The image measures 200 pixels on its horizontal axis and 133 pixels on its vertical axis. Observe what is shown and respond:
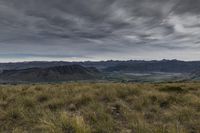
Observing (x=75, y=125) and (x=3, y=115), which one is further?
(x=3, y=115)

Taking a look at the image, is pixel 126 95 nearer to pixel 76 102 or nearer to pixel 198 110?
pixel 76 102

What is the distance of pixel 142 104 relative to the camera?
905cm

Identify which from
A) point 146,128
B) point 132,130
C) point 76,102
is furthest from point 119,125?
point 76,102

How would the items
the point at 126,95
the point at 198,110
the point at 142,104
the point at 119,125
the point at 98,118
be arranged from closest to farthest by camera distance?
the point at 119,125, the point at 98,118, the point at 198,110, the point at 142,104, the point at 126,95

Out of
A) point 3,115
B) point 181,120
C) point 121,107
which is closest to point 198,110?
point 181,120

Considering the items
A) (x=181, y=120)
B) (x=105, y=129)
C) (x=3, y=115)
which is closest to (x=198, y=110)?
(x=181, y=120)

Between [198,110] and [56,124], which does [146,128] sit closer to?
[56,124]

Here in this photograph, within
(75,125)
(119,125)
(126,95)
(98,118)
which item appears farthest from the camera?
(126,95)

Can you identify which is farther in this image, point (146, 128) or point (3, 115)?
point (3, 115)

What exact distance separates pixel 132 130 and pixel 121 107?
8.13ft

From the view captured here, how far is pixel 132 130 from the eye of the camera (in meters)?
5.87

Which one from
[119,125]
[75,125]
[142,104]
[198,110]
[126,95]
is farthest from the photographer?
[126,95]

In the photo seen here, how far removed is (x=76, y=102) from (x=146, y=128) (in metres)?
4.49

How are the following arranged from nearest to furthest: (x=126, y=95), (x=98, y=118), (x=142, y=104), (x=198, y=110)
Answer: (x=98, y=118) → (x=198, y=110) → (x=142, y=104) → (x=126, y=95)
